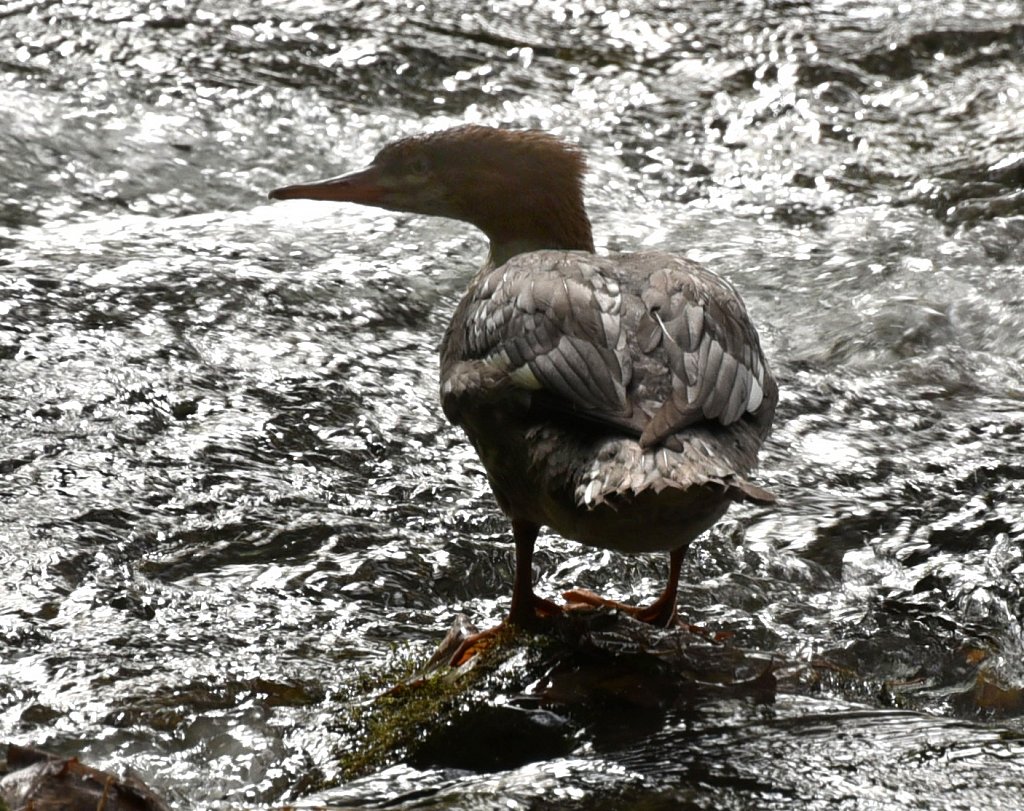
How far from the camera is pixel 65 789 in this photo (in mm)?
3049

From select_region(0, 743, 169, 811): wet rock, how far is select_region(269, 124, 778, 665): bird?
3.77 ft

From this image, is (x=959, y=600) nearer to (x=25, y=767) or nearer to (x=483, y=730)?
(x=483, y=730)

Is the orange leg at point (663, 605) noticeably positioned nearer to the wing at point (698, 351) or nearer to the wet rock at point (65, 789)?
the wing at point (698, 351)

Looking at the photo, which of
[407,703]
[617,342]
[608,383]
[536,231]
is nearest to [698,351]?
[617,342]

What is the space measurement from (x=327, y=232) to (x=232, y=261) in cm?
72

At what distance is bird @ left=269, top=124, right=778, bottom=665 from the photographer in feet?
11.6

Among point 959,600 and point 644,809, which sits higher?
point 644,809

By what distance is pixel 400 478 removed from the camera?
17.8ft

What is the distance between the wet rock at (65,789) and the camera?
301cm

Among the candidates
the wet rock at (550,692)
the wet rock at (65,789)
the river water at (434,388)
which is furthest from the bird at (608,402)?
the wet rock at (65,789)

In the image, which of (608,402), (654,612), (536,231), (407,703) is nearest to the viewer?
(608,402)

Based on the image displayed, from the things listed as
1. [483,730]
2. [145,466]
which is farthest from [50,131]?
[483,730]

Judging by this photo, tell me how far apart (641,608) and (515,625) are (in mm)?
479

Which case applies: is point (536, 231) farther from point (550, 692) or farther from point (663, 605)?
point (550, 692)
